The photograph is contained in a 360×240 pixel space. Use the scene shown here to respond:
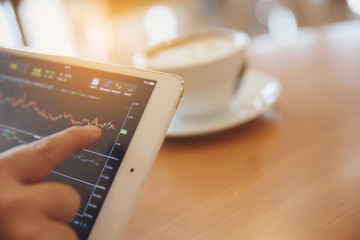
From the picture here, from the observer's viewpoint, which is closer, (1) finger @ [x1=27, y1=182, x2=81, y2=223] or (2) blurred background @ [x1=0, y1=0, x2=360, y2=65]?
(1) finger @ [x1=27, y1=182, x2=81, y2=223]

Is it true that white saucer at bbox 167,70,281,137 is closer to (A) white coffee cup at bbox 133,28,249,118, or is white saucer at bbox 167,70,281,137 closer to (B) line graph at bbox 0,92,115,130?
(A) white coffee cup at bbox 133,28,249,118

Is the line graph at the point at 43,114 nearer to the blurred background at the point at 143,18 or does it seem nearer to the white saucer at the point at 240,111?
the white saucer at the point at 240,111

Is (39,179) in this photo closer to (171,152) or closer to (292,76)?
(171,152)

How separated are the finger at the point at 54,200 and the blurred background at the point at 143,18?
2.20 m

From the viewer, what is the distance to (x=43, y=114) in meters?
0.43

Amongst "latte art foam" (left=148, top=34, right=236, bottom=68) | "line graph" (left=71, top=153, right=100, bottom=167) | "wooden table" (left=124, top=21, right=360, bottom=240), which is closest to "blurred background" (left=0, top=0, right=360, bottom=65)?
"latte art foam" (left=148, top=34, right=236, bottom=68)

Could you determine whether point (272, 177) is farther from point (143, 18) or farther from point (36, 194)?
point (143, 18)

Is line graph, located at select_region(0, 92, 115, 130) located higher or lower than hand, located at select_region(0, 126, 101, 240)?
higher

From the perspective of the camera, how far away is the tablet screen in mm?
362

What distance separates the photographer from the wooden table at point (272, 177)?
0.39m

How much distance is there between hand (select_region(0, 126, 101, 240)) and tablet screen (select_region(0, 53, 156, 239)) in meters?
0.04

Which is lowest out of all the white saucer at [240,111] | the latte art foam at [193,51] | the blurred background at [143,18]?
the white saucer at [240,111]

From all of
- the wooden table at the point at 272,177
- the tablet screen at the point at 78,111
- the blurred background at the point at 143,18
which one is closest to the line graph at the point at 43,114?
the tablet screen at the point at 78,111

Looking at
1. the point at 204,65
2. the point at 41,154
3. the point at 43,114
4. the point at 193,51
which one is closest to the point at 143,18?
the point at 193,51
